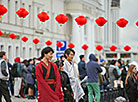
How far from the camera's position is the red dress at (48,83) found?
260 inches

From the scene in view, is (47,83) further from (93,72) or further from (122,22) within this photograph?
(122,22)

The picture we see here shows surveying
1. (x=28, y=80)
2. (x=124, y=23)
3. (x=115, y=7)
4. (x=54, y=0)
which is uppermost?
(x=115, y=7)

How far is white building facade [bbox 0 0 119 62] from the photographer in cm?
2870

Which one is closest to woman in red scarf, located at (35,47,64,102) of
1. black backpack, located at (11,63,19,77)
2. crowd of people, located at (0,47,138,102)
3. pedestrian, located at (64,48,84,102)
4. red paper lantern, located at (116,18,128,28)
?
crowd of people, located at (0,47,138,102)

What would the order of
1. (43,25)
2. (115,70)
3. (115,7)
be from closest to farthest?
1. (115,70)
2. (43,25)
3. (115,7)

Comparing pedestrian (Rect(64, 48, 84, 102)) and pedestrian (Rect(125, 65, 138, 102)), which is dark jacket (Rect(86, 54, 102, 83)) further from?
pedestrian (Rect(64, 48, 84, 102))

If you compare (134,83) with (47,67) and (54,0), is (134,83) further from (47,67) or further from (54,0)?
(54,0)

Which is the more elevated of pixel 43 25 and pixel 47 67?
pixel 43 25

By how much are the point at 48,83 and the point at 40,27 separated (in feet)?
92.2

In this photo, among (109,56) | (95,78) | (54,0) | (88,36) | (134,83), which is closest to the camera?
(134,83)

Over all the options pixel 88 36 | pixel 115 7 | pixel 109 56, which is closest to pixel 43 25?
pixel 88 36

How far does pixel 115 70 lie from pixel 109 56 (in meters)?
58.4

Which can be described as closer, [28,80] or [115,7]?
[28,80]

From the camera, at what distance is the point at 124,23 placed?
719 inches
